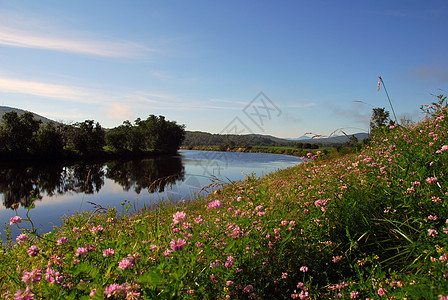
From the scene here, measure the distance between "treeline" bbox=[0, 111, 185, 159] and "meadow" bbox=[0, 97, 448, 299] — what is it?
39.6m

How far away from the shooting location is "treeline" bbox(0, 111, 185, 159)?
3322 cm

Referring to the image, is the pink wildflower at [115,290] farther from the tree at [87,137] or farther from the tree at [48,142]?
the tree at [87,137]

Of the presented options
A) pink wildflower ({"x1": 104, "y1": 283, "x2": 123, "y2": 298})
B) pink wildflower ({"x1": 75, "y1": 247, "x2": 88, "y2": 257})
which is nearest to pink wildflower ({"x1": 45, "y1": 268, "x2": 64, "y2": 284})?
pink wildflower ({"x1": 75, "y1": 247, "x2": 88, "y2": 257})

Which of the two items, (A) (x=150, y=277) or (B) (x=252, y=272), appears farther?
(B) (x=252, y=272)

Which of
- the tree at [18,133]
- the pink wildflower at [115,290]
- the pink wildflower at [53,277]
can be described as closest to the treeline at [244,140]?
the tree at [18,133]

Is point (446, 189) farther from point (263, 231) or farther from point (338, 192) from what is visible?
point (263, 231)

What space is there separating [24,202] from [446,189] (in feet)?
57.0

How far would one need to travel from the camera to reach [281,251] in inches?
82.6

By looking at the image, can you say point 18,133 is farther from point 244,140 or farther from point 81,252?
point 81,252

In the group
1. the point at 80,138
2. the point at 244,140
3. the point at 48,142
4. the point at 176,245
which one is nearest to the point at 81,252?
the point at 176,245

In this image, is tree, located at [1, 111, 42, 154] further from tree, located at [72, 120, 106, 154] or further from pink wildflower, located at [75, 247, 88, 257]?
pink wildflower, located at [75, 247, 88, 257]

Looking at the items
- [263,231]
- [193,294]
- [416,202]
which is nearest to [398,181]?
[416,202]

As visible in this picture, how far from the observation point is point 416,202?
2.23m

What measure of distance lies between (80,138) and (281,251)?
1869 inches
